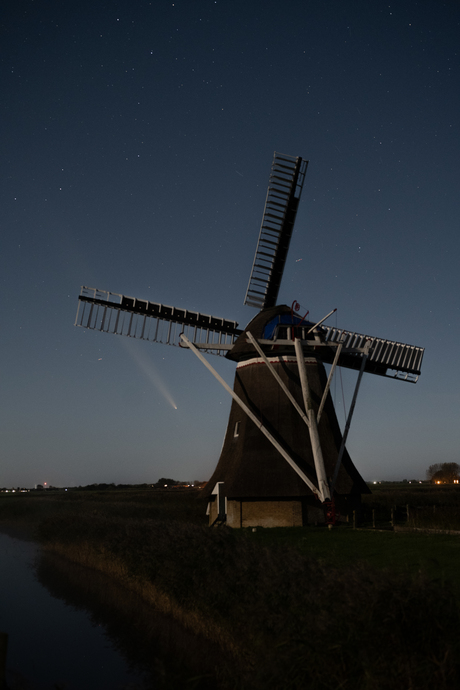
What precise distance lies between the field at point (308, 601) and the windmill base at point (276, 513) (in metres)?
3.69

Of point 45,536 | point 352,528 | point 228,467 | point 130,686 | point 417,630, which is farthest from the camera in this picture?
point 45,536

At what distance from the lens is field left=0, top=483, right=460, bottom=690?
5.88 m

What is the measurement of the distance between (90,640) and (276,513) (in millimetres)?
10604

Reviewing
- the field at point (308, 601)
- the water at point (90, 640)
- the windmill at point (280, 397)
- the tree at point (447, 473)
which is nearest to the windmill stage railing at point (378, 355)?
the windmill at point (280, 397)

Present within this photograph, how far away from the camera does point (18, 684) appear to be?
28.5ft

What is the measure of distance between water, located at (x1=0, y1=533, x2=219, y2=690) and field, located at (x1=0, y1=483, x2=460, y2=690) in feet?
1.49

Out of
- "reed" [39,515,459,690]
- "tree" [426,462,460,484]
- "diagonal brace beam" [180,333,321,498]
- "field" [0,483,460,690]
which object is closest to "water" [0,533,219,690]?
"field" [0,483,460,690]

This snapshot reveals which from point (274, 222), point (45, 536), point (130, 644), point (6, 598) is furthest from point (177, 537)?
point (274, 222)

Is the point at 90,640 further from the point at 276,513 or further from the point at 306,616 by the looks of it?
the point at 276,513

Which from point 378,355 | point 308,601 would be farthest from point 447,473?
point 308,601

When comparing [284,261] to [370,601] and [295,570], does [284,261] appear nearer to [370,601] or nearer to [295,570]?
[295,570]

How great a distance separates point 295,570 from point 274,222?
20.7m

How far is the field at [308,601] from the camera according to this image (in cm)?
588

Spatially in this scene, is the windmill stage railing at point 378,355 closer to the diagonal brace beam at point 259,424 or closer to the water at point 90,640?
the diagonal brace beam at point 259,424
